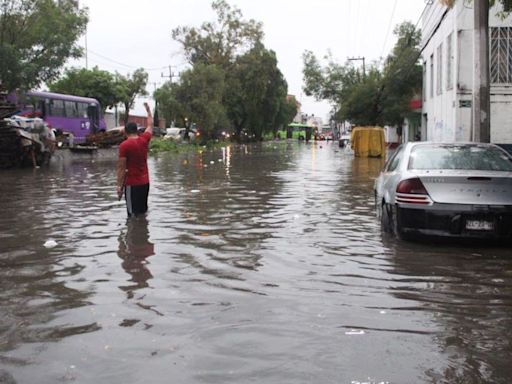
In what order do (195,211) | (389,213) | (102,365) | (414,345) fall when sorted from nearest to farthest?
(102,365) → (414,345) → (389,213) → (195,211)

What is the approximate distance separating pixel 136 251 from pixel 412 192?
3.52m

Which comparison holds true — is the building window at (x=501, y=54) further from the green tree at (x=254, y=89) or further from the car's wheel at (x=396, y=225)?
the green tree at (x=254, y=89)

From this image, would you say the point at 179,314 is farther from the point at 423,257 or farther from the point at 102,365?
the point at 423,257

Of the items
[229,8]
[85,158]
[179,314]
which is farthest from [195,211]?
[229,8]

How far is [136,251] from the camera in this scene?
7.71m

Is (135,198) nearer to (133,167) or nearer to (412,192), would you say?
(133,167)

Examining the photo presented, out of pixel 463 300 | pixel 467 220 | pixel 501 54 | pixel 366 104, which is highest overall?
pixel 501 54

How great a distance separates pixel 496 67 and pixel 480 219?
59.7 feet

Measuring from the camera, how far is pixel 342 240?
27.9ft

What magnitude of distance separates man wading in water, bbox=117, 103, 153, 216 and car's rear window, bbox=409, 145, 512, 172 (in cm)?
430

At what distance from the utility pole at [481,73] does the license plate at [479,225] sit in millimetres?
7245

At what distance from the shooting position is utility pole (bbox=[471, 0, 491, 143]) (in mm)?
13781

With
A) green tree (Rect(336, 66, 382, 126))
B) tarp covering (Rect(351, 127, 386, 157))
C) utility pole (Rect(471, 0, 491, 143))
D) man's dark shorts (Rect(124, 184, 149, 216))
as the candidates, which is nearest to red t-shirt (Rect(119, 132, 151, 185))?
man's dark shorts (Rect(124, 184, 149, 216))

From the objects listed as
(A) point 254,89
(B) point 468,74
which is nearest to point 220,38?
(A) point 254,89
